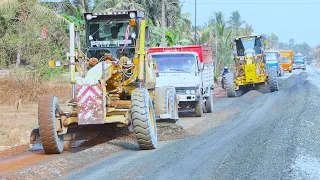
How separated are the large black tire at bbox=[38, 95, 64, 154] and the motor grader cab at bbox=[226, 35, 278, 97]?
18.8 m

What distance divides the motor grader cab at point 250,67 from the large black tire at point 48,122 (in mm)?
18774

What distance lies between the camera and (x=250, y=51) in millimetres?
30453

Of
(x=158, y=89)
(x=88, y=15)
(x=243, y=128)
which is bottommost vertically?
(x=243, y=128)

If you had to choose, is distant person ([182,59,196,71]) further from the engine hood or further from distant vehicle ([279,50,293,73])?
distant vehicle ([279,50,293,73])

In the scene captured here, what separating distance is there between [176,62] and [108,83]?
6724mm

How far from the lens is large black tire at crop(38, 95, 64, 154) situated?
1157cm

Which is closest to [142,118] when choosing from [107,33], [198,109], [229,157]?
[229,157]

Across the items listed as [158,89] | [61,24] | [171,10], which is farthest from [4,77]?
[171,10]

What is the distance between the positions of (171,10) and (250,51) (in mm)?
17920

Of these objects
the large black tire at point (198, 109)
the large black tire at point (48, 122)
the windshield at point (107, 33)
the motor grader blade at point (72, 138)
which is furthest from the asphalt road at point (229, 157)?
the large black tire at point (198, 109)

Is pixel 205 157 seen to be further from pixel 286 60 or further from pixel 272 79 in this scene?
pixel 286 60

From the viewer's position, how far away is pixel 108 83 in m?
13.1

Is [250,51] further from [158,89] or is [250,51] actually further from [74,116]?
[74,116]

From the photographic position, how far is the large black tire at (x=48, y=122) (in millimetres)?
11570
